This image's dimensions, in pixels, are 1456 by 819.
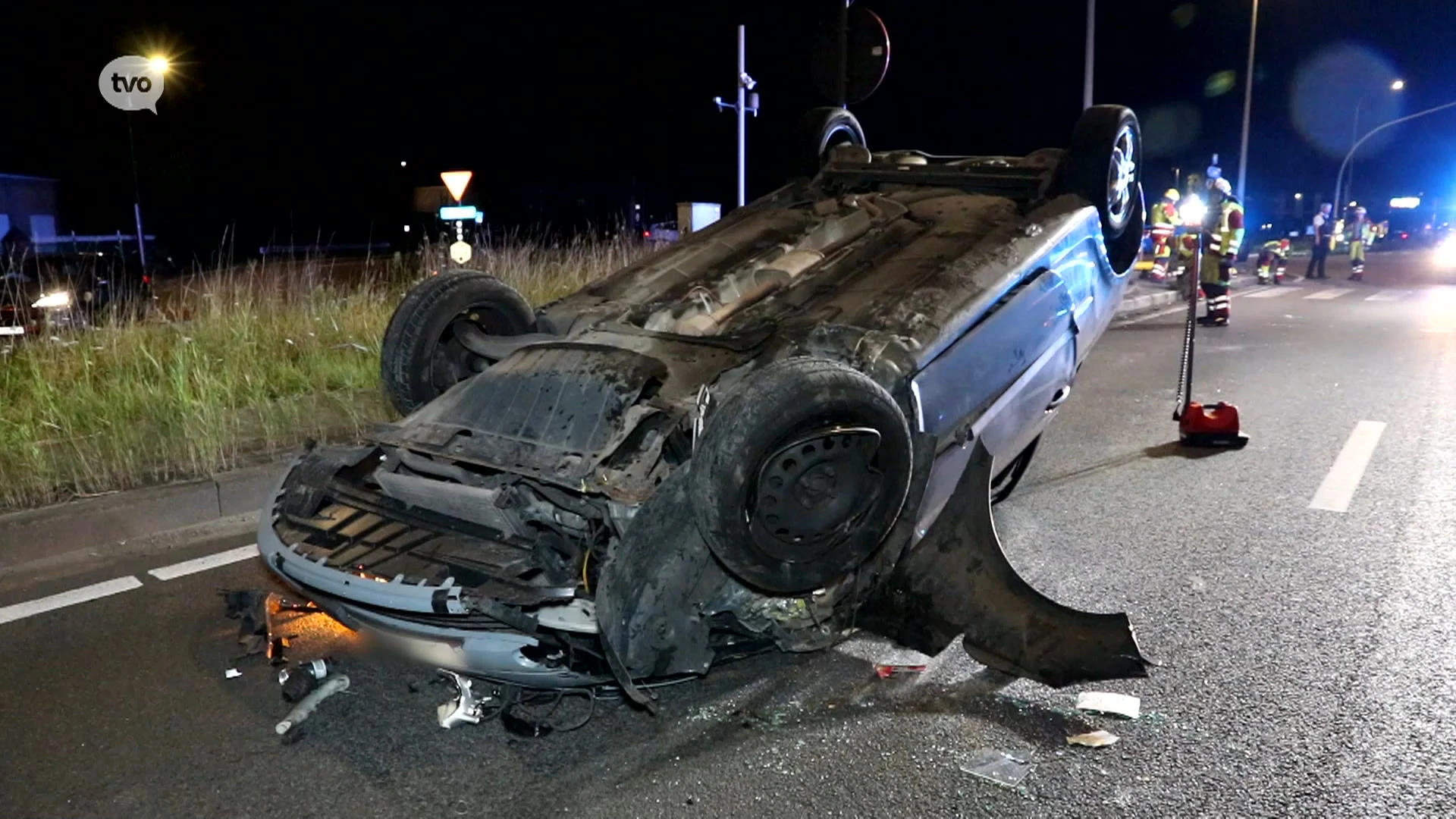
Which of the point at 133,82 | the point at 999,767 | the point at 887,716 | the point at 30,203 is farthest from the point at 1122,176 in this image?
the point at 30,203

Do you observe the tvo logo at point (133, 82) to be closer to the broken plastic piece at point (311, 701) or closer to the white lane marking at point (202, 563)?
the white lane marking at point (202, 563)

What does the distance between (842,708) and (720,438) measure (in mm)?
1027

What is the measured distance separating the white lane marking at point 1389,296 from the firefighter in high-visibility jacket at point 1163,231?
113 inches

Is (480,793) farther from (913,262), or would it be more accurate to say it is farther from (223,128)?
(223,128)

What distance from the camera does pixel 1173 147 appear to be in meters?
41.3

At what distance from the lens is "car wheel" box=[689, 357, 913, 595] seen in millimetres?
3160

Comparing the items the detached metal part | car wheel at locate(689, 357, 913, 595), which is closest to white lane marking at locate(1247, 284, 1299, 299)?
car wheel at locate(689, 357, 913, 595)

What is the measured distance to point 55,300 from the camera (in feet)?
30.9

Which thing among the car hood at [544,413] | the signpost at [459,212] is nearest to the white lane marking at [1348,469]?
the car hood at [544,413]

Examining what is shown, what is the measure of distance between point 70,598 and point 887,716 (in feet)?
11.0

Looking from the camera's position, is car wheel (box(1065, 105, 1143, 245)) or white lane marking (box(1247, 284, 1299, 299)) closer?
car wheel (box(1065, 105, 1143, 245))

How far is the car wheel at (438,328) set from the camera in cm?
463

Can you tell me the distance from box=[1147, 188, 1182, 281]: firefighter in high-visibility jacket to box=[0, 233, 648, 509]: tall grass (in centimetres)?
897

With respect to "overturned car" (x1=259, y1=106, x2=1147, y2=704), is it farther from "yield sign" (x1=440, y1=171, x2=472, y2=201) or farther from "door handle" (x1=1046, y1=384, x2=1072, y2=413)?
"yield sign" (x1=440, y1=171, x2=472, y2=201)
